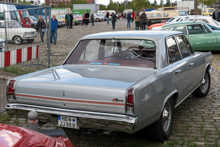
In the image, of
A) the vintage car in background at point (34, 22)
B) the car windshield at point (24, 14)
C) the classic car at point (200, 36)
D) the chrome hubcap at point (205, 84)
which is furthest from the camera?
the classic car at point (200, 36)

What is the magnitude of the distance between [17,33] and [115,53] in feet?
15.9

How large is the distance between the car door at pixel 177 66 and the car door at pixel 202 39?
8.72 meters

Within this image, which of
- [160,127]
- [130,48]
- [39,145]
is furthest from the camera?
[130,48]

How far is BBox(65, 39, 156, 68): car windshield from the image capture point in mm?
5203

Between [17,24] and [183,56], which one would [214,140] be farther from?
[17,24]

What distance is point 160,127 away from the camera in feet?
15.3

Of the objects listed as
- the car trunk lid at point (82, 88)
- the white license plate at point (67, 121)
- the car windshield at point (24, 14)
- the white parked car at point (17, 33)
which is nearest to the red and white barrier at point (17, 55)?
the white parked car at point (17, 33)

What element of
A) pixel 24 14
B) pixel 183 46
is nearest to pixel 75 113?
pixel 183 46

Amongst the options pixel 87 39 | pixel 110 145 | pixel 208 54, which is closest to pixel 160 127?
pixel 110 145

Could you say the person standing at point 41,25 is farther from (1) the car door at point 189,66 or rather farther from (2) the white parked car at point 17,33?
(1) the car door at point 189,66

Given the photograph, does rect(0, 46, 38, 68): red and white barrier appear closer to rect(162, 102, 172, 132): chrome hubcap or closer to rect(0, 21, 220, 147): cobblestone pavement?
rect(0, 21, 220, 147): cobblestone pavement

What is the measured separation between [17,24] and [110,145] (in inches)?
245

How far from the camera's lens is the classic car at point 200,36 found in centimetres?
1427

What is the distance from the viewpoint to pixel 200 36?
14344mm
